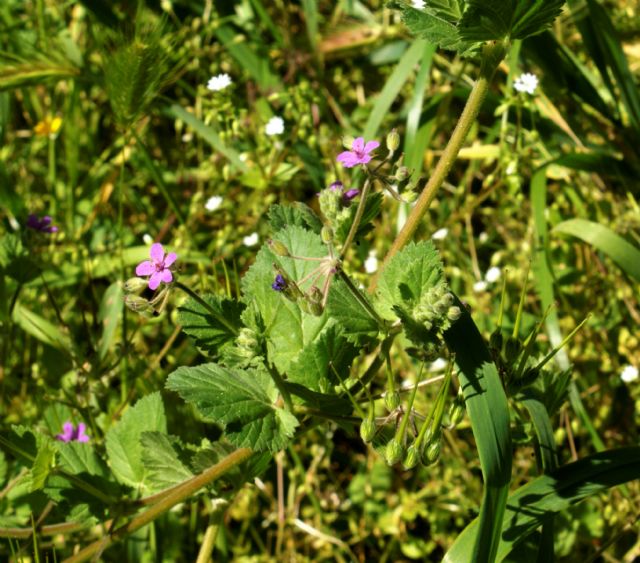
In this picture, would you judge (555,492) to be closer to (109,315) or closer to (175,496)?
(175,496)

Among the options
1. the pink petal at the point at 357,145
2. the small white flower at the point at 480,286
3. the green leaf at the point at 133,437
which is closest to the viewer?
the pink petal at the point at 357,145

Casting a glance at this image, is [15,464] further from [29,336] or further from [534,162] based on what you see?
[534,162]

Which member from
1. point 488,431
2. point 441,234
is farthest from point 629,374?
point 488,431

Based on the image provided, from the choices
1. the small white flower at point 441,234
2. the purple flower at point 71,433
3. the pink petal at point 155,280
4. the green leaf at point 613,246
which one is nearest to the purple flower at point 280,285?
the pink petal at point 155,280

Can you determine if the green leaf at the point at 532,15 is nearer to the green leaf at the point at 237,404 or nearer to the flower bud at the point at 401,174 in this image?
the flower bud at the point at 401,174

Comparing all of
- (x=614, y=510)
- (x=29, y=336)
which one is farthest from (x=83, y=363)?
(x=614, y=510)

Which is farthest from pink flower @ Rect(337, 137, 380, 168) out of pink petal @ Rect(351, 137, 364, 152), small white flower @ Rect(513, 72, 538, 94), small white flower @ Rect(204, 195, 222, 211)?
small white flower @ Rect(204, 195, 222, 211)
